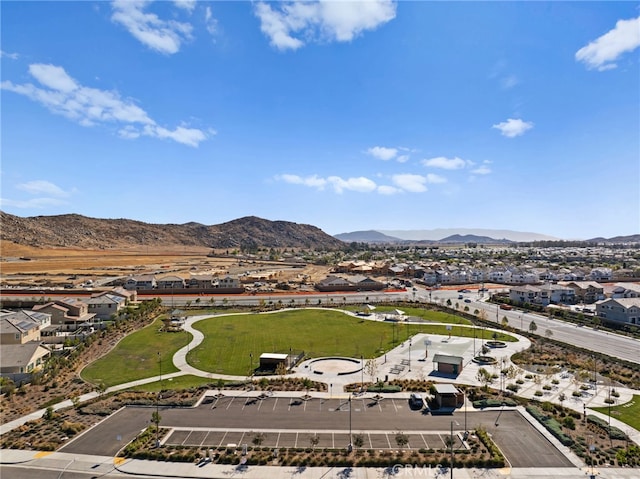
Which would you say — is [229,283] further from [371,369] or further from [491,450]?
[491,450]

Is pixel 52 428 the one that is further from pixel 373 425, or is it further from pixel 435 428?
pixel 435 428

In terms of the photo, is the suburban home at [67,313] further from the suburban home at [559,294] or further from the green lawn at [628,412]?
the suburban home at [559,294]

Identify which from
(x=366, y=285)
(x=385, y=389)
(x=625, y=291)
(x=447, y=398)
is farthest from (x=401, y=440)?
(x=366, y=285)

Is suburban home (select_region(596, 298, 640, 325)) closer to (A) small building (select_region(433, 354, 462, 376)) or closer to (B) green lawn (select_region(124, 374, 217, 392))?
(A) small building (select_region(433, 354, 462, 376))

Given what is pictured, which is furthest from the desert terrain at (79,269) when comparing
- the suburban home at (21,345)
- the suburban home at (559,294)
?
the suburban home at (559,294)

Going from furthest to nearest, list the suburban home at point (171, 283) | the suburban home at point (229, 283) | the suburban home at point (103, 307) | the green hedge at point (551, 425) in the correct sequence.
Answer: the suburban home at point (229, 283) < the suburban home at point (171, 283) < the suburban home at point (103, 307) < the green hedge at point (551, 425)
